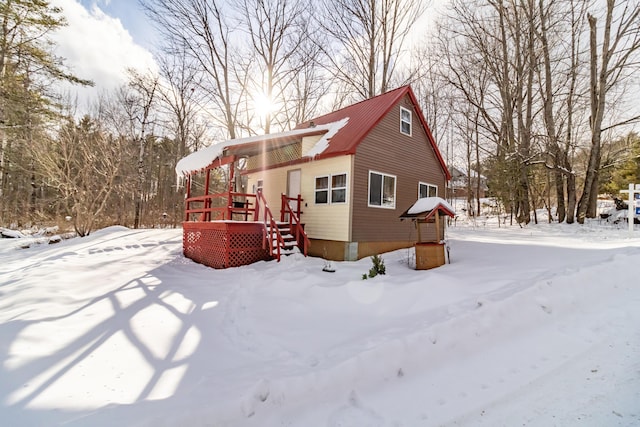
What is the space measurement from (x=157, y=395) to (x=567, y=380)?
13.0 ft

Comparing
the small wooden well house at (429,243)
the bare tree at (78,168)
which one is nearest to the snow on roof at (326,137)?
the small wooden well house at (429,243)

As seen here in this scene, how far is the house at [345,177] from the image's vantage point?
939 centimetres

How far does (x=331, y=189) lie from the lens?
1005 cm

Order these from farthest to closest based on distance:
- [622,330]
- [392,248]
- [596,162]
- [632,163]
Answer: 1. [632,163]
2. [596,162]
3. [392,248]
4. [622,330]

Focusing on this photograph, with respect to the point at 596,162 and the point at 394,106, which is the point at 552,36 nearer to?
the point at 596,162

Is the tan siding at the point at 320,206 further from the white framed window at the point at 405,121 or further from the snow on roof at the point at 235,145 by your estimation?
the white framed window at the point at 405,121

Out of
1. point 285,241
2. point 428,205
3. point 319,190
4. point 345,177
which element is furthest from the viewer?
point 319,190

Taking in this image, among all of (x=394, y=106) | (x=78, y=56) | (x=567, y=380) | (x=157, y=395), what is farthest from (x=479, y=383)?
(x=78, y=56)

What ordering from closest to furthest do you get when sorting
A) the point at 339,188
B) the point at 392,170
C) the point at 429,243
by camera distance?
the point at 429,243
the point at 339,188
the point at 392,170

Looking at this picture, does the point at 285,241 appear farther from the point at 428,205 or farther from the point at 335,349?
the point at 335,349

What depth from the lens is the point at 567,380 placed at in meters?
2.88

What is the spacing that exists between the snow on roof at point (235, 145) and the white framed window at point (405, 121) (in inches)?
83.0

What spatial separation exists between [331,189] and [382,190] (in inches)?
73.7

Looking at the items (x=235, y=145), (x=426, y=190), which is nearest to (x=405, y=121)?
(x=426, y=190)
